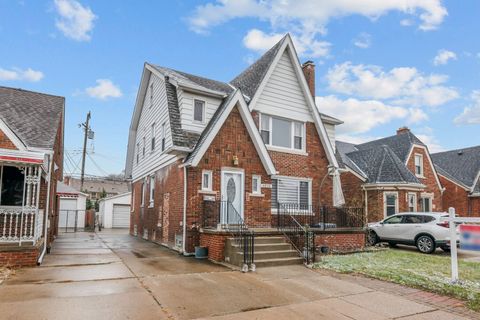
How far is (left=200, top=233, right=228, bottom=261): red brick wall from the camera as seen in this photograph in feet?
35.2

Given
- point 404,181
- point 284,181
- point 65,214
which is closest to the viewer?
point 284,181

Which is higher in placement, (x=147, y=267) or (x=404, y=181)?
(x=404, y=181)

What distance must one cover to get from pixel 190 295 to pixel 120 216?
89.3 feet

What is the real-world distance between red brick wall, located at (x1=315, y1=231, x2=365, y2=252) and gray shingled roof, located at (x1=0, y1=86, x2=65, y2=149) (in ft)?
33.4

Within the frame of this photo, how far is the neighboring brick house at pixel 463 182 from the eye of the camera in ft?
91.2

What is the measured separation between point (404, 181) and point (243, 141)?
12476mm

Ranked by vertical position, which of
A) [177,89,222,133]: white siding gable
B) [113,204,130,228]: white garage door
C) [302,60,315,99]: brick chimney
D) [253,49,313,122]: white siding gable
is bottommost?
[113,204,130,228]: white garage door

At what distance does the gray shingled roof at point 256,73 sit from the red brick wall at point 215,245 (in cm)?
666

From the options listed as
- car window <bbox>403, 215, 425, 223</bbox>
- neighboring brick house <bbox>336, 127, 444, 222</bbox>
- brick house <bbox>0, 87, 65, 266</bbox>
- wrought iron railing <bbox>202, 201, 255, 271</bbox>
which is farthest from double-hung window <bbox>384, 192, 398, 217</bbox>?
brick house <bbox>0, 87, 65, 266</bbox>

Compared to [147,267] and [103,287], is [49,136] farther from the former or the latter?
[103,287]

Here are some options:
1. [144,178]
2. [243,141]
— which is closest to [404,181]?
[243,141]

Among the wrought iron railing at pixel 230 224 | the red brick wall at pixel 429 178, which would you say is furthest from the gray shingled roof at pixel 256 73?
the red brick wall at pixel 429 178

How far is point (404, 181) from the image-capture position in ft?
68.7

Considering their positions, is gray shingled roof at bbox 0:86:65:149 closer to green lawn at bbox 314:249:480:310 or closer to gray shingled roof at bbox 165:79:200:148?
gray shingled roof at bbox 165:79:200:148
